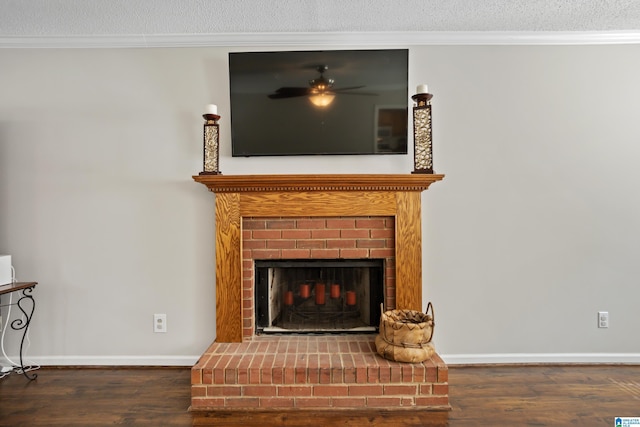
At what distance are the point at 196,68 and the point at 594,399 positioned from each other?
123 inches

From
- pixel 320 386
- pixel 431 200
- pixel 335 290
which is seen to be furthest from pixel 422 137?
pixel 320 386

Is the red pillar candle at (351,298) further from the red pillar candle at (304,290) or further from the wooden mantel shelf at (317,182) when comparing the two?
the wooden mantel shelf at (317,182)

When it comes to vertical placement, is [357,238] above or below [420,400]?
above

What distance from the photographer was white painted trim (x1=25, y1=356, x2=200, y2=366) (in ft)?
7.84

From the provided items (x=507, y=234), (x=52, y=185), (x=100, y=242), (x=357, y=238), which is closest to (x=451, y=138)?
(x=507, y=234)

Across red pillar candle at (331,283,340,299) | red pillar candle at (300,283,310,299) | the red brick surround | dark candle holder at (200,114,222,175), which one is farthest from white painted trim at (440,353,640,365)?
→ dark candle holder at (200,114,222,175)

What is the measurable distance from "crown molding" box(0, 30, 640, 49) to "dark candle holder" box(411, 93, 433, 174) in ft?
1.71

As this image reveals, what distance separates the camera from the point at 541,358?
239cm

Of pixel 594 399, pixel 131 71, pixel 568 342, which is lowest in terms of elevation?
pixel 594 399

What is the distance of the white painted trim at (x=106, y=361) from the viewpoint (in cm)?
239

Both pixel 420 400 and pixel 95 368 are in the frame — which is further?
pixel 95 368

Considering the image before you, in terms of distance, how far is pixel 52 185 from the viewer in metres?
2.40

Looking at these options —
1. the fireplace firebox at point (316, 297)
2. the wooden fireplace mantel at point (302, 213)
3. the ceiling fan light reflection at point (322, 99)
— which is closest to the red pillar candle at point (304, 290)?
the fireplace firebox at point (316, 297)

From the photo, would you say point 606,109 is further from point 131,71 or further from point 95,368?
point 95,368
